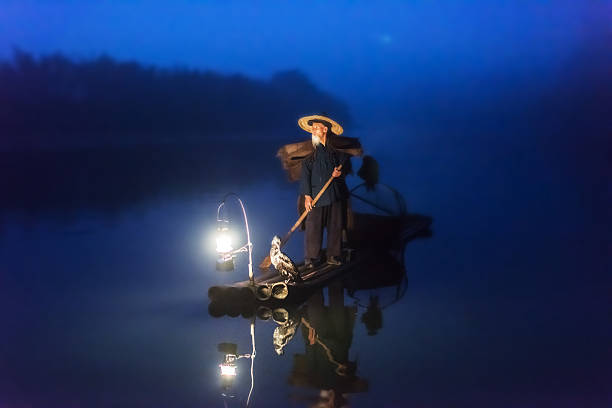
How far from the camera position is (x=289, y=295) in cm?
609

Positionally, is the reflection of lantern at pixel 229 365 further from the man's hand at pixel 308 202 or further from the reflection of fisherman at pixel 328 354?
the man's hand at pixel 308 202

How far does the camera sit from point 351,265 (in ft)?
24.1

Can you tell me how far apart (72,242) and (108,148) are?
1968 centimetres

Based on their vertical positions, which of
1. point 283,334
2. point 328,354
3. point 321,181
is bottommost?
point 328,354

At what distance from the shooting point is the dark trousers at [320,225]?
6965 millimetres

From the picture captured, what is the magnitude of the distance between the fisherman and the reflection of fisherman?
2.25 feet

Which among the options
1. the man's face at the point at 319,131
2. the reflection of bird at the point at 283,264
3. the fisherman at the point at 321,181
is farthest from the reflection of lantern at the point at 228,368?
the man's face at the point at 319,131

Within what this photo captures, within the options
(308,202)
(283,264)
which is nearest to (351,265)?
(308,202)

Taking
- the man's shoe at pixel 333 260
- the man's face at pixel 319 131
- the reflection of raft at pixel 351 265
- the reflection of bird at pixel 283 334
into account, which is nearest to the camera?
the reflection of bird at pixel 283 334

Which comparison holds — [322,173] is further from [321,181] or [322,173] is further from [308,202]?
[308,202]

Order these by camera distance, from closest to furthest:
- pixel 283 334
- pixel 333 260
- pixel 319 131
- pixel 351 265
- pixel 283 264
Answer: pixel 283 334
pixel 283 264
pixel 319 131
pixel 333 260
pixel 351 265

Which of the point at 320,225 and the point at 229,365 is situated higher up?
the point at 320,225

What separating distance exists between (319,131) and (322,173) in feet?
1.39

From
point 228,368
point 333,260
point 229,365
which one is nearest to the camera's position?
point 228,368
